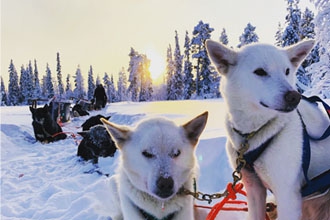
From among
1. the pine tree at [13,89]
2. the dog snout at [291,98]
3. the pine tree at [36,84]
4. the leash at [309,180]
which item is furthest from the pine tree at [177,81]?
the dog snout at [291,98]

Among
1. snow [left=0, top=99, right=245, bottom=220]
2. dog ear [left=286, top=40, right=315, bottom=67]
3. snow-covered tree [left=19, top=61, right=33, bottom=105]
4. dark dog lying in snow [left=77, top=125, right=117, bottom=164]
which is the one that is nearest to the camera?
dog ear [left=286, top=40, right=315, bottom=67]

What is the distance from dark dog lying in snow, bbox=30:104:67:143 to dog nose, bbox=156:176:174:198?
9060mm

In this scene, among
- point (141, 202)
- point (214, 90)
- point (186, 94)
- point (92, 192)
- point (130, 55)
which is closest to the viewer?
point (141, 202)

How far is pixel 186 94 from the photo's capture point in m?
42.9

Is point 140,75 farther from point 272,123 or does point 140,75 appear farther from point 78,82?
point 272,123

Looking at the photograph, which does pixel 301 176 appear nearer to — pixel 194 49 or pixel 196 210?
pixel 196 210

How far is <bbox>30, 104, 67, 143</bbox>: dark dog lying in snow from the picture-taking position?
10.1m

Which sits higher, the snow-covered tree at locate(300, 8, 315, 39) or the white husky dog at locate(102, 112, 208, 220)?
the snow-covered tree at locate(300, 8, 315, 39)

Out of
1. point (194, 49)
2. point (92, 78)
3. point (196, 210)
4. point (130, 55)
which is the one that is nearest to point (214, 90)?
point (194, 49)

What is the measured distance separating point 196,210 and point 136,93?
5148 cm

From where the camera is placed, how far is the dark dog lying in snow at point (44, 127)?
10.1 metres

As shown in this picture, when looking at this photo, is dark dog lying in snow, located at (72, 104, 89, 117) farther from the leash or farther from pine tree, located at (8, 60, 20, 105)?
pine tree, located at (8, 60, 20, 105)

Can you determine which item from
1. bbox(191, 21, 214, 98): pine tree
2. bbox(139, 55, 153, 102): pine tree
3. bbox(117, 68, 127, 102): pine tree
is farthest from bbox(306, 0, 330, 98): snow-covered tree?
bbox(117, 68, 127, 102): pine tree

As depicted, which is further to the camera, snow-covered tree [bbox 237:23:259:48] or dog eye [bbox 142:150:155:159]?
snow-covered tree [bbox 237:23:259:48]
